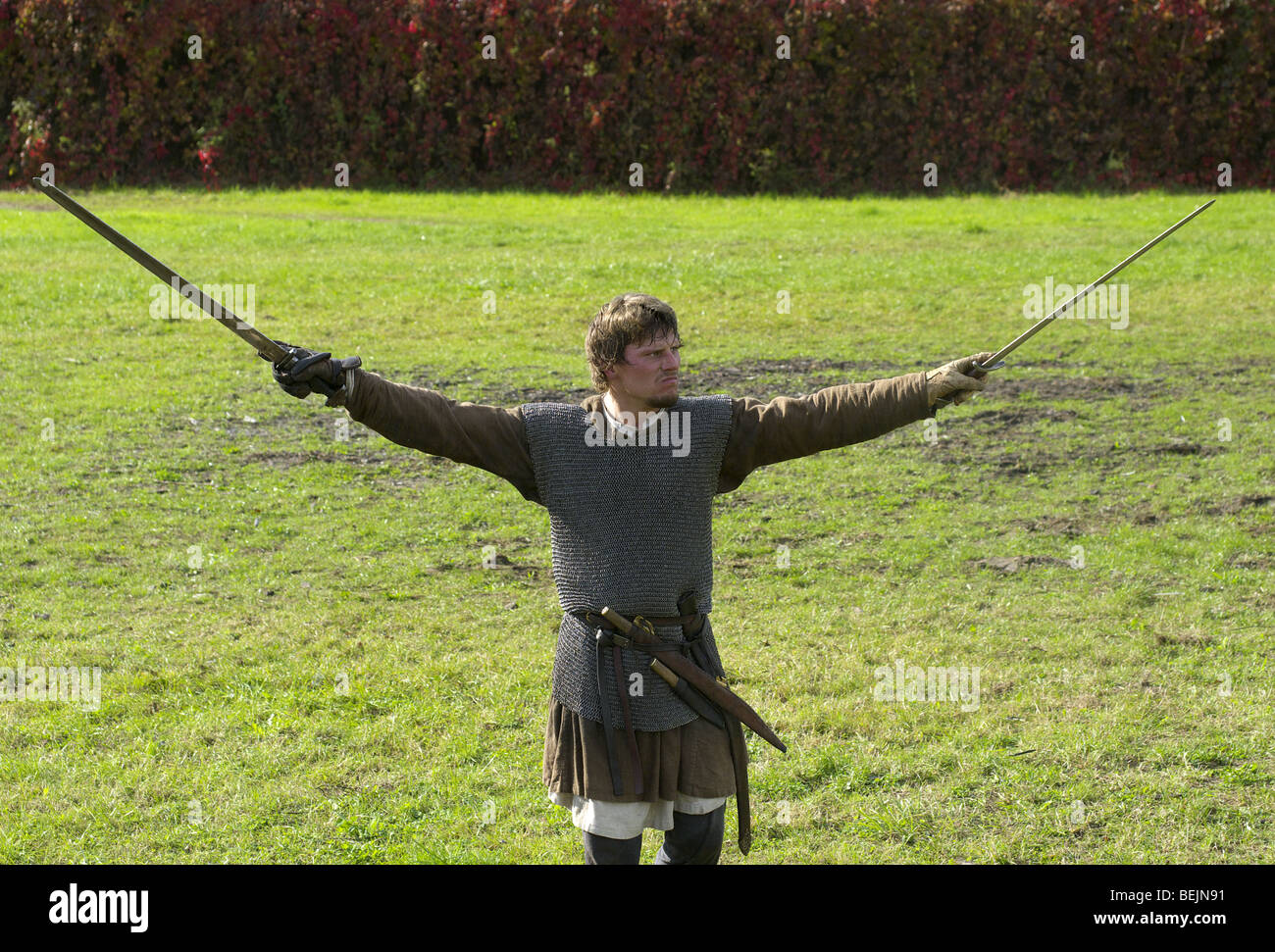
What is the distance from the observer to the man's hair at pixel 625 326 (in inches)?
150

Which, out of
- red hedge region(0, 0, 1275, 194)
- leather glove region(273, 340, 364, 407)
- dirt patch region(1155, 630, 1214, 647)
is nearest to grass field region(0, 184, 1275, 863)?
dirt patch region(1155, 630, 1214, 647)

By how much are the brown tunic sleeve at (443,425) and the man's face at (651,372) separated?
34cm

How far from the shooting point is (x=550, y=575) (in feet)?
26.4

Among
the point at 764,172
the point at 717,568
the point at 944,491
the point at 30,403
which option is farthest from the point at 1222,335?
the point at 30,403

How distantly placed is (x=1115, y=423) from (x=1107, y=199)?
34.2 feet

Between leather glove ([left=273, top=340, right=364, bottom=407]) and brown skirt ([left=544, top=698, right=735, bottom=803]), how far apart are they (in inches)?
41.6

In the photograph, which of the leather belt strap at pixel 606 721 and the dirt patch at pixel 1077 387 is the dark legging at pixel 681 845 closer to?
the leather belt strap at pixel 606 721

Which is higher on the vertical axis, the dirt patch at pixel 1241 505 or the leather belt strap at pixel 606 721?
the leather belt strap at pixel 606 721

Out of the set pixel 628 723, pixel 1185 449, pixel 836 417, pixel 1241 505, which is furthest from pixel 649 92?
pixel 628 723

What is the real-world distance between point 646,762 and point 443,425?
106 cm

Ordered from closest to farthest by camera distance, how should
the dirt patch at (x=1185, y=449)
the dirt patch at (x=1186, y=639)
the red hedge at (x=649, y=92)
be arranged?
the dirt patch at (x=1186, y=639)
the dirt patch at (x=1185, y=449)
the red hedge at (x=649, y=92)

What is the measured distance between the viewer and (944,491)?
372 inches

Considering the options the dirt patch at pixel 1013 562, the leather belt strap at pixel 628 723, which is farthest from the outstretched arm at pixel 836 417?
the dirt patch at pixel 1013 562

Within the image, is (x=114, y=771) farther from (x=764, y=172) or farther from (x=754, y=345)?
(x=764, y=172)
